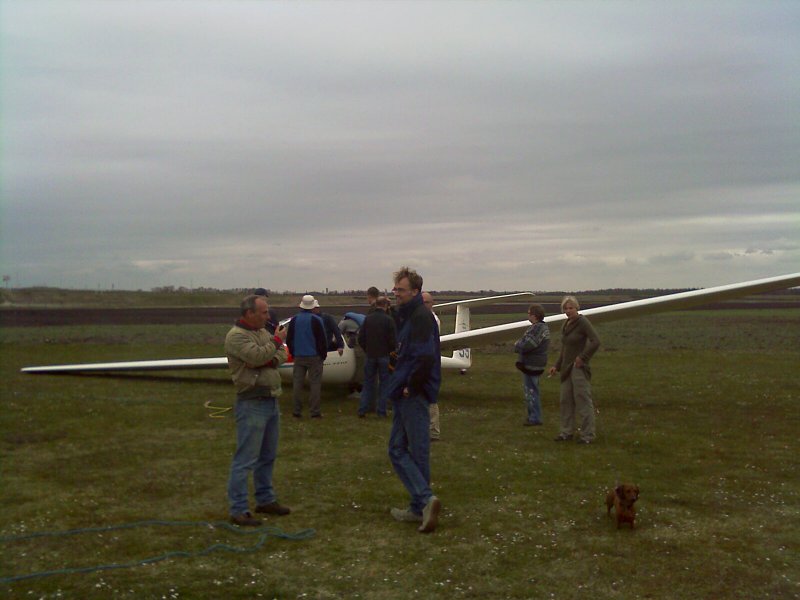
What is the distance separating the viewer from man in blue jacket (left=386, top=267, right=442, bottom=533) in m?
4.94

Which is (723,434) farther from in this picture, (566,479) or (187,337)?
(187,337)

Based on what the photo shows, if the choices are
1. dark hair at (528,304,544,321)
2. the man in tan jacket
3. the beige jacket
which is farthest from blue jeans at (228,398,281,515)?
dark hair at (528,304,544,321)

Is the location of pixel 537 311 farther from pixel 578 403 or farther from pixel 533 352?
pixel 578 403

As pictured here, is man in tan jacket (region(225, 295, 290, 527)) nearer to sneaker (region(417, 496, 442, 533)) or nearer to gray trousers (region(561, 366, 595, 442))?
sneaker (region(417, 496, 442, 533))

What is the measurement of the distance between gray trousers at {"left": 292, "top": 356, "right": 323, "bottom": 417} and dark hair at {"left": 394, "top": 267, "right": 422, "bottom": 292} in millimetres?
4587

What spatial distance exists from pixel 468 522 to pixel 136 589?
2334 millimetres

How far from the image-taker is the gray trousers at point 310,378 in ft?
31.0

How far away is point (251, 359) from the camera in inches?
197

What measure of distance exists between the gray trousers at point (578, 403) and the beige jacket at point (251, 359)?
Result: 12.4ft

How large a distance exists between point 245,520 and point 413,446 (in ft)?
4.33

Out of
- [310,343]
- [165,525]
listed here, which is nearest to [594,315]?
[310,343]

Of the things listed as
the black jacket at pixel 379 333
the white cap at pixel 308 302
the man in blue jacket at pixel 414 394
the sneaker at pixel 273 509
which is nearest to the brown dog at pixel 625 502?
the man in blue jacket at pixel 414 394

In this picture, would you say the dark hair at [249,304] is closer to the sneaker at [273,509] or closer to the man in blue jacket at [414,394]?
the man in blue jacket at [414,394]

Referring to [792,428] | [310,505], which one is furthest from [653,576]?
[792,428]
